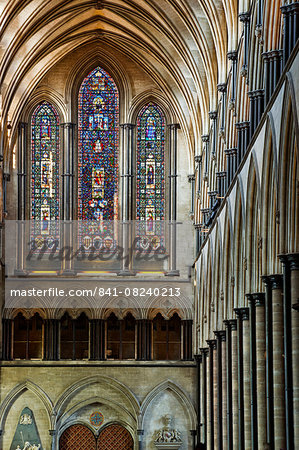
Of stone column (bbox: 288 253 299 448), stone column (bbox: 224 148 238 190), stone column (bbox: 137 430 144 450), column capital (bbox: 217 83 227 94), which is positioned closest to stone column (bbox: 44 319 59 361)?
stone column (bbox: 137 430 144 450)

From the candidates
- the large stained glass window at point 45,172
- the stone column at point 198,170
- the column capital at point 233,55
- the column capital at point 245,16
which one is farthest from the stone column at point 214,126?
the large stained glass window at point 45,172

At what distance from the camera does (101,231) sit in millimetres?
46875

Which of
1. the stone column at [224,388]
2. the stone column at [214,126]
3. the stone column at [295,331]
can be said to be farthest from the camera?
the stone column at [214,126]

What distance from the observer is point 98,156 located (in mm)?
47469

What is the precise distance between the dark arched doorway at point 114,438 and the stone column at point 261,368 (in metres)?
22.8

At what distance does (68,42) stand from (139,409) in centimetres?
1726

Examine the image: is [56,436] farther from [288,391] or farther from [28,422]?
[288,391]

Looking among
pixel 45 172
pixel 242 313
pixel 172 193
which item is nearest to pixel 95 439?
pixel 172 193

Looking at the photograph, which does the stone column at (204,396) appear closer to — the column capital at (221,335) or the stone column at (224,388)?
the column capital at (221,335)

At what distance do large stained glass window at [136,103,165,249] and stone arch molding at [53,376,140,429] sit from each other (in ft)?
22.1

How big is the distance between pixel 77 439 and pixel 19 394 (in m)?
3.33

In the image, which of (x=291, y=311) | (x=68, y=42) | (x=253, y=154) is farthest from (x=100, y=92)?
(x=291, y=311)

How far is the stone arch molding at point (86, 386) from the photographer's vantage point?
43.9m

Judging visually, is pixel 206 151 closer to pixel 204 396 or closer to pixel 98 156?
pixel 98 156
